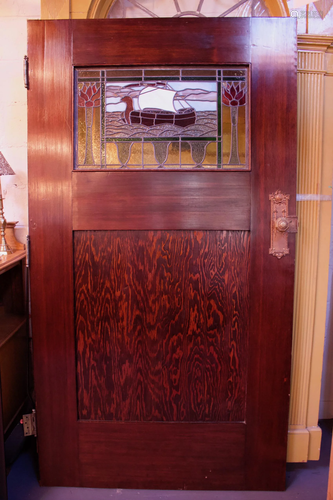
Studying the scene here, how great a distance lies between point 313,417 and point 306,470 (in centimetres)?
26

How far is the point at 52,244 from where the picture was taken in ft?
4.14

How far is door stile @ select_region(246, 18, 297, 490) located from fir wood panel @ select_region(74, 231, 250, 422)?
0.06 metres

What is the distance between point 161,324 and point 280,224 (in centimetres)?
63

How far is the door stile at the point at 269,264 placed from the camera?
1196 mm

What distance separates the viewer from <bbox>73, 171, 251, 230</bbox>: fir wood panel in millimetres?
1227

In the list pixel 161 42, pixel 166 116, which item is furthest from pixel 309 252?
pixel 161 42

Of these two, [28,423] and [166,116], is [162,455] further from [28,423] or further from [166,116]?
[166,116]

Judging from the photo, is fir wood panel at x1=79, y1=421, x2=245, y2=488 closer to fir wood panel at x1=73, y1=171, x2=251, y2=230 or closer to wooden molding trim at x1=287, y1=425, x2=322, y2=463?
wooden molding trim at x1=287, y1=425, x2=322, y2=463

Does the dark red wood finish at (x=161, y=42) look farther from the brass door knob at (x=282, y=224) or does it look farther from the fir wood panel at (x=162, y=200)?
the brass door knob at (x=282, y=224)

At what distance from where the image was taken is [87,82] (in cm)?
122

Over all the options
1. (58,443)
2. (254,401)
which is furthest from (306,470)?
(58,443)

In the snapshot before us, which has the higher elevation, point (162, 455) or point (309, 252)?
point (309, 252)

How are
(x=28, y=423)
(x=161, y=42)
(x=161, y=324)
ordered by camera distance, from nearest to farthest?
(x=161, y=42)
(x=161, y=324)
(x=28, y=423)

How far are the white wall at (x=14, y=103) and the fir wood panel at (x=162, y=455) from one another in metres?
1.07
